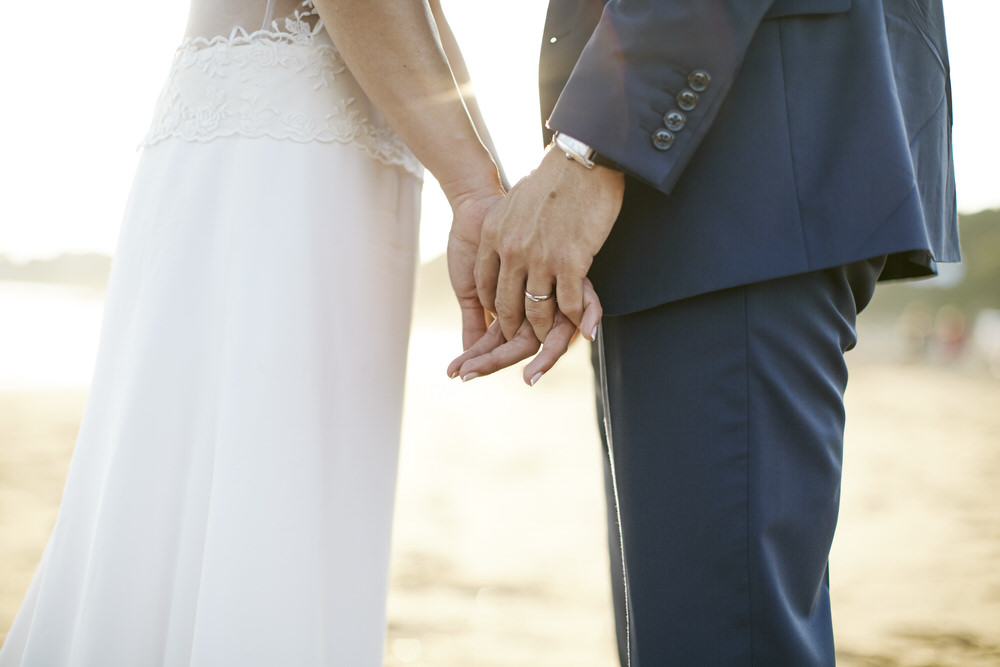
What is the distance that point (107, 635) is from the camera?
136cm

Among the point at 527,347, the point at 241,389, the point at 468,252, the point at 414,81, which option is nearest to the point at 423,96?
the point at 414,81

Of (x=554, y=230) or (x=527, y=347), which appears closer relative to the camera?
(x=554, y=230)

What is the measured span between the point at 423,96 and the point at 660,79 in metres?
0.48

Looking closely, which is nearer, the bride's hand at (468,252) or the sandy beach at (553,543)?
the bride's hand at (468,252)

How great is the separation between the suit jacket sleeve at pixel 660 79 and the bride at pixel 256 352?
34 cm

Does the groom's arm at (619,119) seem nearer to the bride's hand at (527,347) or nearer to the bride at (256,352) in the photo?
the bride's hand at (527,347)

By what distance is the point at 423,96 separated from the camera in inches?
53.1

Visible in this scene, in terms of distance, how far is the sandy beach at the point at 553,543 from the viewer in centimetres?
296

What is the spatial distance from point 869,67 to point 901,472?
7050 millimetres

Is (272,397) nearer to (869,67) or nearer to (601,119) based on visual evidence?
(601,119)

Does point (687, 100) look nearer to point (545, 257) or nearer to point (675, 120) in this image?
point (675, 120)

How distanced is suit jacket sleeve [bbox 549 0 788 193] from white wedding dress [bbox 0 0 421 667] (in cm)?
60

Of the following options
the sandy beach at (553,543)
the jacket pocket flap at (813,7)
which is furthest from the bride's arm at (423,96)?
the sandy beach at (553,543)

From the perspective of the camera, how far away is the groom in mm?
1059
